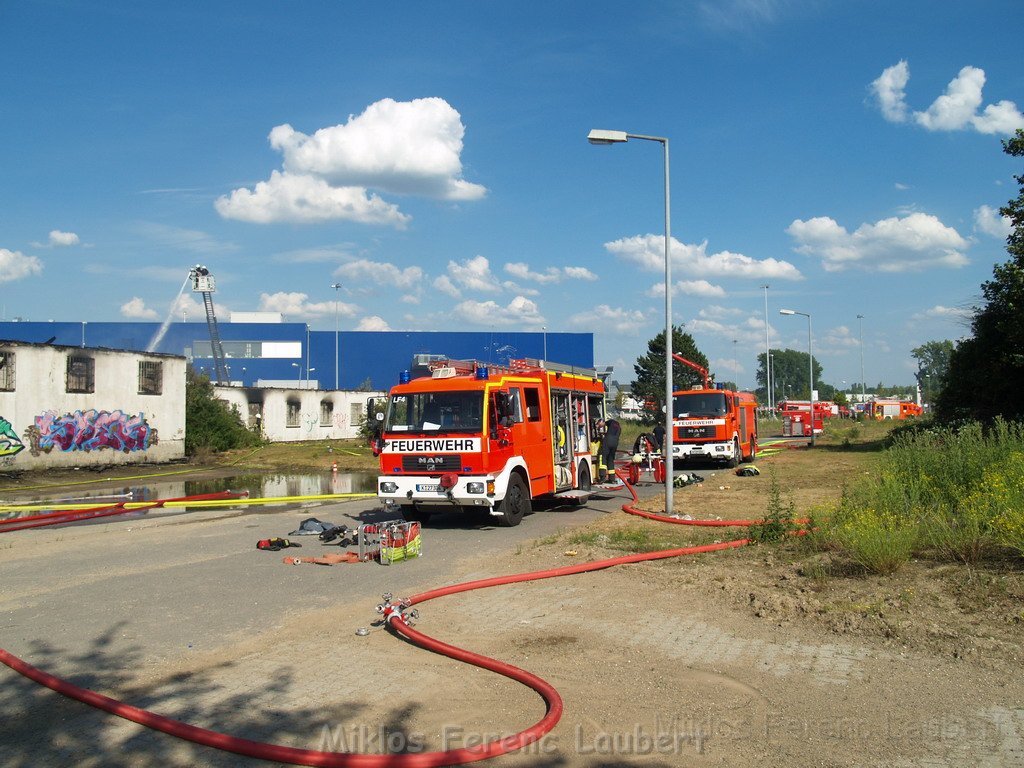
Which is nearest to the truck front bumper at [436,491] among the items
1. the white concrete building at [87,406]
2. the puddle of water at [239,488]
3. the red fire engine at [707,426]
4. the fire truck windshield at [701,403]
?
the puddle of water at [239,488]

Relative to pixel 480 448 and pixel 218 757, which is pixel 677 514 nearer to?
pixel 480 448

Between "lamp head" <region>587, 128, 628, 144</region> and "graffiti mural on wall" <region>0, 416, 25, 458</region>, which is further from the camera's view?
"graffiti mural on wall" <region>0, 416, 25, 458</region>

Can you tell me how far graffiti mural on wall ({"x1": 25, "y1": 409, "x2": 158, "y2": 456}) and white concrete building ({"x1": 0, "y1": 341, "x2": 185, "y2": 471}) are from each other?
0.09 ft

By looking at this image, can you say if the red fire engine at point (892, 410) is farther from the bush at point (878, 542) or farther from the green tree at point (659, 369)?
the bush at point (878, 542)

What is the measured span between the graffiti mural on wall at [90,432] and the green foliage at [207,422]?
2.62 meters

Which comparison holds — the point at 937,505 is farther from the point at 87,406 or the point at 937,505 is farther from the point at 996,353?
the point at 87,406

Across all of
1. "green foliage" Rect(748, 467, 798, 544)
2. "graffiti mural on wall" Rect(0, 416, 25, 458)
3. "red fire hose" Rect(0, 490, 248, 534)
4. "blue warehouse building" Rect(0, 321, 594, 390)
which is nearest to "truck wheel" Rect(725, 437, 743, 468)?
"green foliage" Rect(748, 467, 798, 544)

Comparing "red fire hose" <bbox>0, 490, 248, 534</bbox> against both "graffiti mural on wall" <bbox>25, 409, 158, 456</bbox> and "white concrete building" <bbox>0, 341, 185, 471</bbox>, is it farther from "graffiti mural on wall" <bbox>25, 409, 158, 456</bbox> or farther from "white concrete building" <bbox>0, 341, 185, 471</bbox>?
"graffiti mural on wall" <bbox>25, 409, 158, 456</bbox>

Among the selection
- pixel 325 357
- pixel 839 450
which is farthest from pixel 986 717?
pixel 325 357

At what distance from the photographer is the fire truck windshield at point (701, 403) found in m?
26.9

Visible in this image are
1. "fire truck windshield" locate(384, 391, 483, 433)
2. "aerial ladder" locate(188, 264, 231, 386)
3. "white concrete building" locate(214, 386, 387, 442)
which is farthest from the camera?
"aerial ladder" locate(188, 264, 231, 386)

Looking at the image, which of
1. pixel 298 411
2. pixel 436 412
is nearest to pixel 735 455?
pixel 436 412

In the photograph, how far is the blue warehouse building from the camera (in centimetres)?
7900

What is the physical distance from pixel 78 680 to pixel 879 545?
721 centimetres
